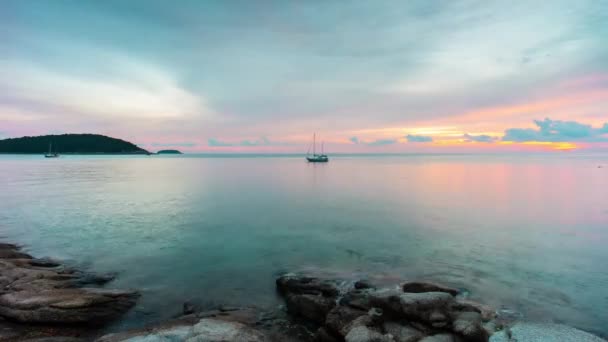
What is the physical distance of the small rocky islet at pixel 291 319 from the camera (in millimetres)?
9797

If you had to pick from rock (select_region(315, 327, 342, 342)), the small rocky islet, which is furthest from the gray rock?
rock (select_region(315, 327, 342, 342))

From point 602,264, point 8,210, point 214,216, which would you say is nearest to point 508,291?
point 602,264

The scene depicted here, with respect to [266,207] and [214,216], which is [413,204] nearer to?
[266,207]

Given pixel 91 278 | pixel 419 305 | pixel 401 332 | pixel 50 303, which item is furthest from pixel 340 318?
pixel 91 278

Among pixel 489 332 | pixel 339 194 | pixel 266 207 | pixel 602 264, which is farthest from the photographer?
pixel 339 194

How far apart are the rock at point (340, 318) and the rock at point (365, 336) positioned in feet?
1.84

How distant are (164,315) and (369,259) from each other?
37.8 feet

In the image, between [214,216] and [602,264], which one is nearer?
[602,264]

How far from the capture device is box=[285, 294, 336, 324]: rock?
11984mm

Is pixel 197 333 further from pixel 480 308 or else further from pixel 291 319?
pixel 480 308

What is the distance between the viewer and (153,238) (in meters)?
24.3

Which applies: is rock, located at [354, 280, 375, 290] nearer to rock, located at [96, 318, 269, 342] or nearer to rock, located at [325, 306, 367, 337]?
rock, located at [325, 306, 367, 337]

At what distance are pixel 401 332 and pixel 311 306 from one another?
11.4 ft

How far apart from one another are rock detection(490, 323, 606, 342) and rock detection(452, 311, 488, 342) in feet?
0.91
